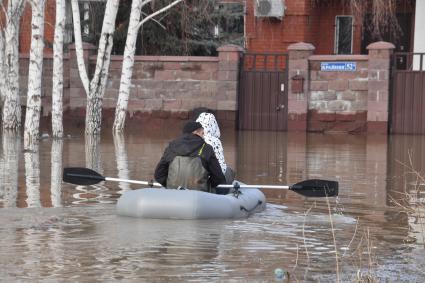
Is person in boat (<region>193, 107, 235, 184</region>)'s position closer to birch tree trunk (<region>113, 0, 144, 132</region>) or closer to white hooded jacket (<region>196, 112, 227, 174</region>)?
white hooded jacket (<region>196, 112, 227, 174</region>)

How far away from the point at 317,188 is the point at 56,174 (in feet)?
16.1

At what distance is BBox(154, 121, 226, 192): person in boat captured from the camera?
1145 centimetres

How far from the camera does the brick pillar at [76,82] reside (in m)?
28.1

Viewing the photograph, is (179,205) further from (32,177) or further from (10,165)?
(10,165)

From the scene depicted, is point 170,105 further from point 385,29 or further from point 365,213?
point 365,213

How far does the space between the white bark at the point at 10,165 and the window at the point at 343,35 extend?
11532 mm

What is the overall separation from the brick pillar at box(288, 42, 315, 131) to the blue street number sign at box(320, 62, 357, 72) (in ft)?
1.63

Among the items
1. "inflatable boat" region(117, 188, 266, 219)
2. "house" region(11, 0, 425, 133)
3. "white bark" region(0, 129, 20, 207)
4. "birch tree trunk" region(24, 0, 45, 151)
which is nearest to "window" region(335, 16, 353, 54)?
"house" region(11, 0, 425, 133)

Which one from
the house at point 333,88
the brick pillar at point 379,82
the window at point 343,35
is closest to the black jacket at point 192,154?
the house at point 333,88

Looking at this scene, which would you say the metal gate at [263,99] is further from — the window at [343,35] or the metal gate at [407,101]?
the window at [343,35]

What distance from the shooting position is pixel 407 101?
26172 millimetres

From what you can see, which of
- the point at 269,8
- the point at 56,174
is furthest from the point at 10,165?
the point at 269,8

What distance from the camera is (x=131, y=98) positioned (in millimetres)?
27953

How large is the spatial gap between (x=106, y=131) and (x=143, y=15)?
3.91 m
